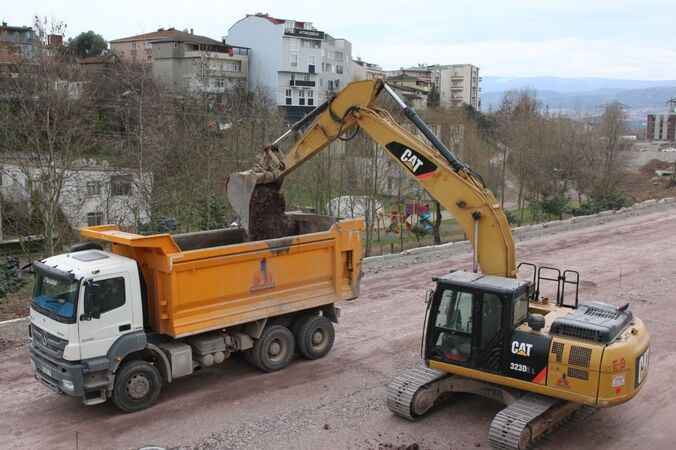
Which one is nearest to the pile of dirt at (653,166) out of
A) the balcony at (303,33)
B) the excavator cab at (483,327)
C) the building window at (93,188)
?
the balcony at (303,33)

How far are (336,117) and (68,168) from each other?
1062 cm

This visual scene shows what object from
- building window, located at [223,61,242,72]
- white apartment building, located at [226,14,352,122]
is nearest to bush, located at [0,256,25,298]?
white apartment building, located at [226,14,352,122]

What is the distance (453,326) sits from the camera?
29.7ft

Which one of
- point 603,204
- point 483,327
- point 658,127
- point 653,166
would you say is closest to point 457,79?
point 658,127

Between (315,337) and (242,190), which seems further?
(242,190)

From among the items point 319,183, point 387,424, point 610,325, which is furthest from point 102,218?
point 610,325

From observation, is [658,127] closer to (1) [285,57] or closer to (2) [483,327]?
(1) [285,57]

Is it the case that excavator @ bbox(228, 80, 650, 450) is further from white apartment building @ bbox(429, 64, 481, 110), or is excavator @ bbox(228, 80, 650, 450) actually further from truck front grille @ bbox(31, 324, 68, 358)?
white apartment building @ bbox(429, 64, 481, 110)

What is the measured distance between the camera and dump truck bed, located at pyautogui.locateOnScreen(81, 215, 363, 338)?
944cm

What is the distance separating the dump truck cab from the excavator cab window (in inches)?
158

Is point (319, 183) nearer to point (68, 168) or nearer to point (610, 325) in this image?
point (68, 168)

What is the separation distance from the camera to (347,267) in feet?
38.5

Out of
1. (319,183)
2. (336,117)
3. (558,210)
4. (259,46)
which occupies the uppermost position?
(259,46)

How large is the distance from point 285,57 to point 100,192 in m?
46.9
